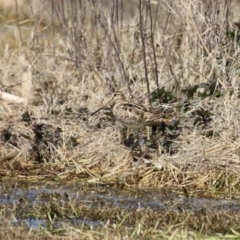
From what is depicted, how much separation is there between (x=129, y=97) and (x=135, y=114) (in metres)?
0.96

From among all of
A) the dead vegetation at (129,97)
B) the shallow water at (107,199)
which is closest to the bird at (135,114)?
the dead vegetation at (129,97)

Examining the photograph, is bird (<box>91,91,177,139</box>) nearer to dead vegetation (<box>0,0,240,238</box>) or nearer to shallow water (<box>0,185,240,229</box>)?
dead vegetation (<box>0,0,240,238</box>)

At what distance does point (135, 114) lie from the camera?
7.08 m

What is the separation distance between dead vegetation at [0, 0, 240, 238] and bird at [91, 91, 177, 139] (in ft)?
0.51

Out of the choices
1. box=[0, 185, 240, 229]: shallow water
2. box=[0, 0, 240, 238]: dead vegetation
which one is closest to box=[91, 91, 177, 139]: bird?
box=[0, 0, 240, 238]: dead vegetation

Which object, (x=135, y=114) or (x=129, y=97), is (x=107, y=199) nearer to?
(x=135, y=114)

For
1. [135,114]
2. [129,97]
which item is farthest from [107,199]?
[129,97]

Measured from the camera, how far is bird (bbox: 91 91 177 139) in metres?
7.07

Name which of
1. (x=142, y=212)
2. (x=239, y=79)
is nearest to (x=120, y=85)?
(x=239, y=79)

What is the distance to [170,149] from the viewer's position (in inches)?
287

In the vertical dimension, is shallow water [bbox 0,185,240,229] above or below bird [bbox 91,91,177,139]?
below

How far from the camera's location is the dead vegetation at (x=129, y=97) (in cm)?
713

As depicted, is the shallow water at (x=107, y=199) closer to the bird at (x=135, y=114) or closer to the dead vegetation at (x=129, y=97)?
the dead vegetation at (x=129, y=97)

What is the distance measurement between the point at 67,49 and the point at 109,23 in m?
0.54
